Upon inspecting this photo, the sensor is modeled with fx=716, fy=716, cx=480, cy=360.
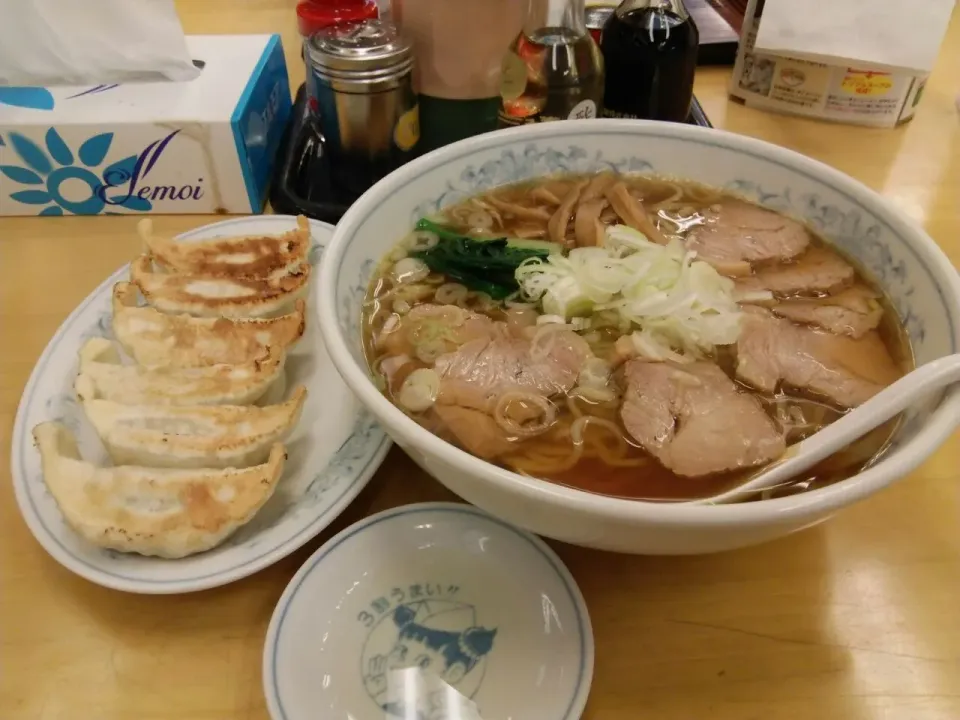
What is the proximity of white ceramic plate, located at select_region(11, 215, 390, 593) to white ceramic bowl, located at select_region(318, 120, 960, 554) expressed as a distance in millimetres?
171

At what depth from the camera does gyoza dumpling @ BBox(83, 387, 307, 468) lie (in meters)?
0.91

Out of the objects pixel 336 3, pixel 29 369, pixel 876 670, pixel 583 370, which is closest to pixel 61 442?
pixel 29 369

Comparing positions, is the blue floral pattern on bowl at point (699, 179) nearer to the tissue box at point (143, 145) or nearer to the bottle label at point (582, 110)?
the bottle label at point (582, 110)

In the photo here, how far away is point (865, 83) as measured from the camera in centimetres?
168

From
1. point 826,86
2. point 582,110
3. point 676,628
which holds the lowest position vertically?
point 676,628

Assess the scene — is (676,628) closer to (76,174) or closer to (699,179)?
(699,179)

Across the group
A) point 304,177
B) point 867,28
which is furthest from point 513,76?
point 867,28

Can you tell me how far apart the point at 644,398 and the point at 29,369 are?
97cm

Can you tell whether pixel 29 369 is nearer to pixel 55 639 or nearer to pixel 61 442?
pixel 61 442

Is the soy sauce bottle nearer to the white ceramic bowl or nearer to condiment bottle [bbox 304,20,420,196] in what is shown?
the white ceramic bowl

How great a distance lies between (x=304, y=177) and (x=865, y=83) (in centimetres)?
131

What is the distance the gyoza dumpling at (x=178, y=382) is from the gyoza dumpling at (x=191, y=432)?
0.02 metres

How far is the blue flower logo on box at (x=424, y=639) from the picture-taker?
30.2 inches

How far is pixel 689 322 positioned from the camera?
0.93 metres
